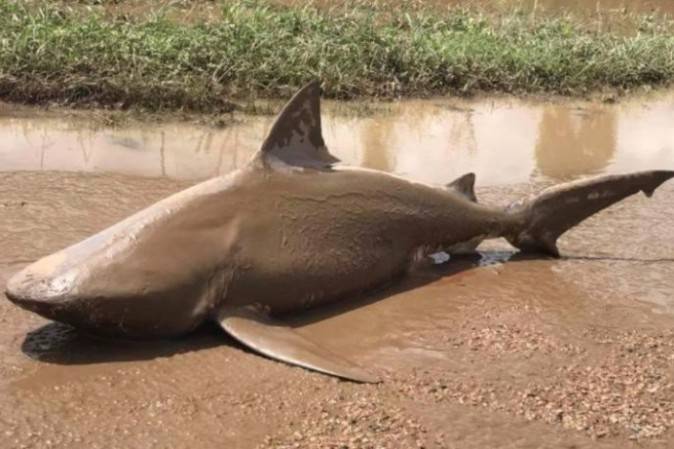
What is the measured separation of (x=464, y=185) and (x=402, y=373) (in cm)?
171

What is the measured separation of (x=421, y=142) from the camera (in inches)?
380

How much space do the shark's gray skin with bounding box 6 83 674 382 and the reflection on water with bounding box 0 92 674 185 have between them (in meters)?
2.42

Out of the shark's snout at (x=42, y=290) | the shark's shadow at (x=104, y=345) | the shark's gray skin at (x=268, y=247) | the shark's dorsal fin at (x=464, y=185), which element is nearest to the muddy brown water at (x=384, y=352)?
the shark's shadow at (x=104, y=345)

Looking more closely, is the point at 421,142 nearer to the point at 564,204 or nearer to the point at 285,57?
the point at 285,57

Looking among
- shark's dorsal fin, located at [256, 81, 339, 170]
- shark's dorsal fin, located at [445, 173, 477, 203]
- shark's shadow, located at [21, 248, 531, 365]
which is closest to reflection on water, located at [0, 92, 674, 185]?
shark's dorsal fin, located at [445, 173, 477, 203]

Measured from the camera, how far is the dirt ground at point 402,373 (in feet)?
13.9

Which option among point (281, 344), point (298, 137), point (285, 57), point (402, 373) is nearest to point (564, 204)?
point (298, 137)

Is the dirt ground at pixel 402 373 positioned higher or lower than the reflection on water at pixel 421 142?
lower

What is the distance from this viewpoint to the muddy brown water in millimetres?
4273

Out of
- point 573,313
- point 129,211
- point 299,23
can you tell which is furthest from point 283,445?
point 299,23

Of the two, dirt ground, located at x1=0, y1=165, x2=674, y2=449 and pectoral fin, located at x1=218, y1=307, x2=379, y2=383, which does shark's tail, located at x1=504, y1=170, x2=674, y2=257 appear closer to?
dirt ground, located at x1=0, y1=165, x2=674, y2=449

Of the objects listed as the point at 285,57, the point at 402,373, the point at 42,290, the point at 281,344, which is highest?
the point at 285,57

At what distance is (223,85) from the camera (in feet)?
33.2

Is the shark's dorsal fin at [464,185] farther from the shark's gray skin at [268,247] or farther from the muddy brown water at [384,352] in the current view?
the muddy brown water at [384,352]
